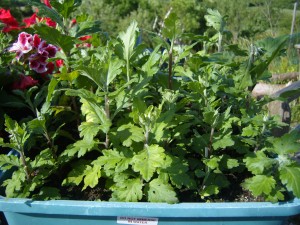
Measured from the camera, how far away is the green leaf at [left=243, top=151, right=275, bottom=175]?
3.70 feet

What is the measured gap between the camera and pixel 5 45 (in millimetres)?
1603

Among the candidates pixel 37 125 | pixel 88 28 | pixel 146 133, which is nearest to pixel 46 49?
pixel 88 28

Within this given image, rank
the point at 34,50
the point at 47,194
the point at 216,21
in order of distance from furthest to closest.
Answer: the point at 34,50 → the point at 216,21 → the point at 47,194

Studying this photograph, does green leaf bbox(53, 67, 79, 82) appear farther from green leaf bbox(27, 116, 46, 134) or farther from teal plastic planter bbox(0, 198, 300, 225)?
teal plastic planter bbox(0, 198, 300, 225)

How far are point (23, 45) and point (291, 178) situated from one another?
1148 millimetres

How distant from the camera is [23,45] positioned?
156cm

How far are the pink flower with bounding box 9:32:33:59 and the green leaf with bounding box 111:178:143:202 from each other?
74 centimetres

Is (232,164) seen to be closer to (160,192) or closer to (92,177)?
(160,192)

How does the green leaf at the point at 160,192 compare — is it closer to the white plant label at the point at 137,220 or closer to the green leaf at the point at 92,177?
the white plant label at the point at 137,220

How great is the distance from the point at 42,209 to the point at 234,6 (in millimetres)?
7297

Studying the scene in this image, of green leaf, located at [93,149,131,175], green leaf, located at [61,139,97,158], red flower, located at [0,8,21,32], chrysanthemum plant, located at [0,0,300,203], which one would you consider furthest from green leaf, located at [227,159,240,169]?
red flower, located at [0,8,21,32]

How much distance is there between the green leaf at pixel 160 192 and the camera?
3.56 ft

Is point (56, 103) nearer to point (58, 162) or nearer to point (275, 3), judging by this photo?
point (58, 162)

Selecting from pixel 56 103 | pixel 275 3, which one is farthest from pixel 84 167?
pixel 275 3
